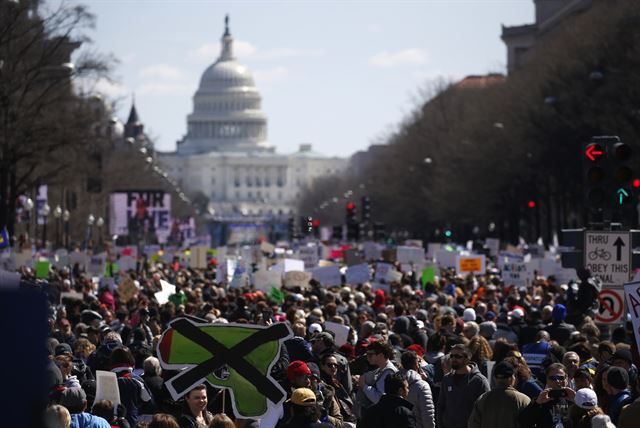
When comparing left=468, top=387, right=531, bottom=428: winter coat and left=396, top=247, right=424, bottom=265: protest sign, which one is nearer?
left=468, top=387, right=531, bottom=428: winter coat

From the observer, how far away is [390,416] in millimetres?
9250

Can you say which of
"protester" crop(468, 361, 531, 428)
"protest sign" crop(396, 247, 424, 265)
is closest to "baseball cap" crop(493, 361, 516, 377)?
"protester" crop(468, 361, 531, 428)

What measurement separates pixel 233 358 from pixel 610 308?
28.6 feet

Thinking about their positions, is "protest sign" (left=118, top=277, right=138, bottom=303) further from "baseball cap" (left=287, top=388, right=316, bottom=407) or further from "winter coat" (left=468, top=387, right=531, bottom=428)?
"baseball cap" (left=287, top=388, right=316, bottom=407)

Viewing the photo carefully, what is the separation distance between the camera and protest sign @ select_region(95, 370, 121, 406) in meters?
9.33

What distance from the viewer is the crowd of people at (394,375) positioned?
27.8ft

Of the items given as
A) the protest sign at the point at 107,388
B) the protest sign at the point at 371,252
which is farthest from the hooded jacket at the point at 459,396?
the protest sign at the point at 371,252

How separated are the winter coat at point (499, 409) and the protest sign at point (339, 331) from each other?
552 centimetres

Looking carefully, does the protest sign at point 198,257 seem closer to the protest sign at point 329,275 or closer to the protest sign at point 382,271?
the protest sign at point 382,271

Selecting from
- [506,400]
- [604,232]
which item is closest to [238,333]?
[506,400]

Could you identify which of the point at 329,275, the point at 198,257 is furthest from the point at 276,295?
the point at 198,257

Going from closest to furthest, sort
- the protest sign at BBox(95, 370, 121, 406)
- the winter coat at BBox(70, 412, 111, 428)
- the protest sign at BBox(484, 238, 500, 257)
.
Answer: the winter coat at BBox(70, 412, 111, 428) → the protest sign at BBox(95, 370, 121, 406) → the protest sign at BBox(484, 238, 500, 257)

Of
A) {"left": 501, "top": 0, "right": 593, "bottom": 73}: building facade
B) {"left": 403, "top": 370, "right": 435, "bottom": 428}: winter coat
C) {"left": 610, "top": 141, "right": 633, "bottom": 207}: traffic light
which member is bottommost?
{"left": 403, "top": 370, "right": 435, "bottom": 428}: winter coat

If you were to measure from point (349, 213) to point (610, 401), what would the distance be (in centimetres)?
3828
